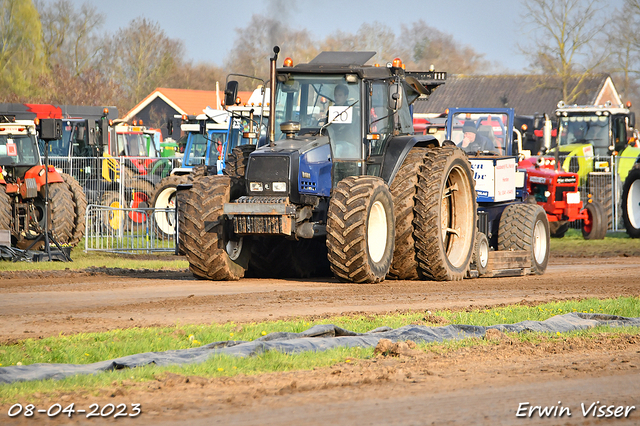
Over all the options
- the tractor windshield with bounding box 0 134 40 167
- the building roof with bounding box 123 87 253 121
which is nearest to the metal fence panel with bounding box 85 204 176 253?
the tractor windshield with bounding box 0 134 40 167

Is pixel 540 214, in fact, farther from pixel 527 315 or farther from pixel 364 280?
pixel 527 315

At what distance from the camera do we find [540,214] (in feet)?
46.6

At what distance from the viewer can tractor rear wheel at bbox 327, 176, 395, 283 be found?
34.6 ft

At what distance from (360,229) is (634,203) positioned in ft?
43.0

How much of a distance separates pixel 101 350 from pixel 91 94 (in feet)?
162

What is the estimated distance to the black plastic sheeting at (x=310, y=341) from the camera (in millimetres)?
5578

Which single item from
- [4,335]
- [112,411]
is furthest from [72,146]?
[112,411]

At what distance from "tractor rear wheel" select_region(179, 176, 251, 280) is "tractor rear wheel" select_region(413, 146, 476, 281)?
2608 millimetres

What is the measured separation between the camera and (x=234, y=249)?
1174cm

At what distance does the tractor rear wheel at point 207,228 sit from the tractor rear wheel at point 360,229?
57.1 inches

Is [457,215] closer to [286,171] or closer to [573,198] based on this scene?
[286,171]

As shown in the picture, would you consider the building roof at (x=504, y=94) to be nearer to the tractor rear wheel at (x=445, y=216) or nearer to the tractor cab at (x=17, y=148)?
the tractor cab at (x=17, y=148)

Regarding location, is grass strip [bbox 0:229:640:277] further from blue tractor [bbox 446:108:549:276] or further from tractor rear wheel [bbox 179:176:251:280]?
blue tractor [bbox 446:108:549:276]

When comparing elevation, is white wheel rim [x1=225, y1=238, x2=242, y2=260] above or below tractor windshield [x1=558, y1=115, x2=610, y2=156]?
below
